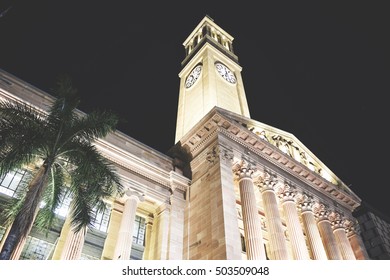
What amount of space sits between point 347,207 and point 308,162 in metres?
6.03

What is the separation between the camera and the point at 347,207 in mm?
33031

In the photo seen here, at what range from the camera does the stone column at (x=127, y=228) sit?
19.6m

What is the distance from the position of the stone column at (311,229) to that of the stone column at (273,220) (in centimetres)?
339

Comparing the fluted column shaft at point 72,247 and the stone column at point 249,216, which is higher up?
the stone column at point 249,216

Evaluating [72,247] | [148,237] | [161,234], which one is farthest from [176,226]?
[72,247]

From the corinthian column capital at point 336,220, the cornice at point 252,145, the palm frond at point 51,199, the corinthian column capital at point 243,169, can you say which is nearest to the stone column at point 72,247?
the palm frond at point 51,199

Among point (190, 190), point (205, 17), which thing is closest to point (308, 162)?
point (190, 190)

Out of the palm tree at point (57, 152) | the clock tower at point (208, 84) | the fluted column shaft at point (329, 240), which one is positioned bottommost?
the palm tree at point (57, 152)

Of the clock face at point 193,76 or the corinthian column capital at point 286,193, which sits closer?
the corinthian column capital at point 286,193

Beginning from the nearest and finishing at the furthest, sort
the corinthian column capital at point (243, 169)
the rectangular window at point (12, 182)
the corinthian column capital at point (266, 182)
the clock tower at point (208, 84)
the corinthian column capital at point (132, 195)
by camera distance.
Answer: the rectangular window at point (12, 182)
the corinthian column capital at point (132, 195)
the corinthian column capital at point (243, 169)
the corinthian column capital at point (266, 182)
the clock tower at point (208, 84)

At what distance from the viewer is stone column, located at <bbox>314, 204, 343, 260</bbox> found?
26641 millimetres

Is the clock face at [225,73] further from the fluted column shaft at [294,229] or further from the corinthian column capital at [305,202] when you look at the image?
the fluted column shaft at [294,229]

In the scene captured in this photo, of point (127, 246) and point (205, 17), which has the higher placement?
point (205, 17)
